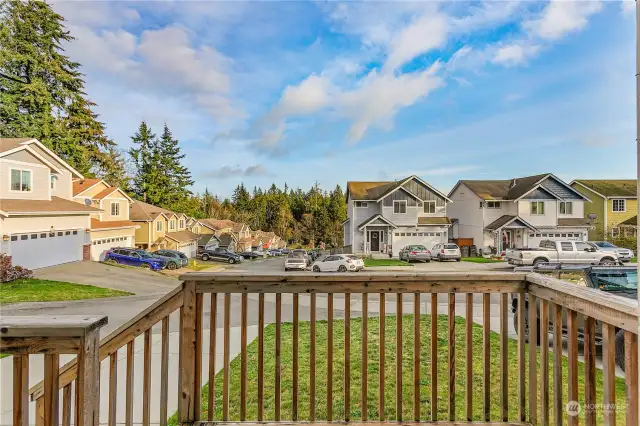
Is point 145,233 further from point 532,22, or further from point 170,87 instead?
point 532,22

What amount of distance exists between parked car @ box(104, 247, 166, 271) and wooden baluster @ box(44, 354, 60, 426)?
8.56 meters

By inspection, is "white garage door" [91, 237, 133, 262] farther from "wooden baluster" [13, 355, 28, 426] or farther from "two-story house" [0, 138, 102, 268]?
"wooden baluster" [13, 355, 28, 426]

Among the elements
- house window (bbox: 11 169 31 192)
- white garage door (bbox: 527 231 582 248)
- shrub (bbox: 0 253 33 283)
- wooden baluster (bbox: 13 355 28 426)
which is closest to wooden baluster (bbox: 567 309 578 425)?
wooden baluster (bbox: 13 355 28 426)

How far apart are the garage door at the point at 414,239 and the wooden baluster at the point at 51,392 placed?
1548cm

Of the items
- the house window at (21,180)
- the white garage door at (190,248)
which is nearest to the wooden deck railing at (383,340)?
the house window at (21,180)

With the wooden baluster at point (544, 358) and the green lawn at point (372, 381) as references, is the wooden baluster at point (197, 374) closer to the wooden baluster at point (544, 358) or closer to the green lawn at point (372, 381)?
the green lawn at point (372, 381)

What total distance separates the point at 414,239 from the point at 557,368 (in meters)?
14.9

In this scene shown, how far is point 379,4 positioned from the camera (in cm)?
226

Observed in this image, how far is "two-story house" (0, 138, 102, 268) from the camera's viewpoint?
251 centimetres

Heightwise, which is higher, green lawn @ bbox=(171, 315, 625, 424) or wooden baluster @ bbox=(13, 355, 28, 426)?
wooden baluster @ bbox=(13, 355, 28, 426)

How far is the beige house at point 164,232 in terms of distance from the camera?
1124 centimetres

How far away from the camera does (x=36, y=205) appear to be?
3084mm

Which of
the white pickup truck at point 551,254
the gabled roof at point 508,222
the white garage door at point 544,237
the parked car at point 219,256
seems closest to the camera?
the white pickup truck at point 551,254

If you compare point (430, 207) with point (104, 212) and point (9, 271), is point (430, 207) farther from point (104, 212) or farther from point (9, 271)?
point (9, 271)
